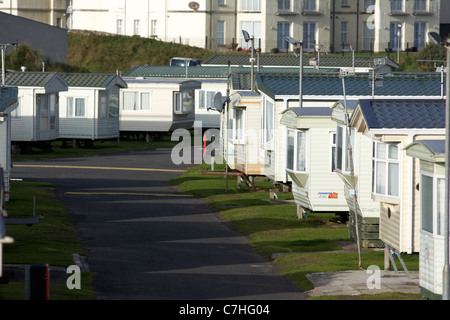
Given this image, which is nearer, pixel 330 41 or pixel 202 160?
pixel 202 160

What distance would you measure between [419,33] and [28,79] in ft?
182

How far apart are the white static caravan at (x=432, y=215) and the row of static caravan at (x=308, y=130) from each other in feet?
17.7

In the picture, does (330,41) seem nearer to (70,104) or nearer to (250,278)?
(70,104)

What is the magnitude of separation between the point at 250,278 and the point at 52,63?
2109 inches

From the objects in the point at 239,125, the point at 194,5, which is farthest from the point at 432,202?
the point at 194,5

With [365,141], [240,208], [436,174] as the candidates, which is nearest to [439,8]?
[240,208]

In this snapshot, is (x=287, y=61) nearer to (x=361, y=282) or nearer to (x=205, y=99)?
(x=205, y=99)

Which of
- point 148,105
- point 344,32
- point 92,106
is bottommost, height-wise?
point 92,106

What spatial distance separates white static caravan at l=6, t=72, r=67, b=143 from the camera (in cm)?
4422

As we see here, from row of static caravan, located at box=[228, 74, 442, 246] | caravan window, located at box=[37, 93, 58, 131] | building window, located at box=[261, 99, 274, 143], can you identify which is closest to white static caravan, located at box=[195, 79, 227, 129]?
caravan window, located at box=[37, 93, 58, 131]

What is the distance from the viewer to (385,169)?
757 inches

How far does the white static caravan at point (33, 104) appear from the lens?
145ft

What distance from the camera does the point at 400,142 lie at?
1870 centimetres
